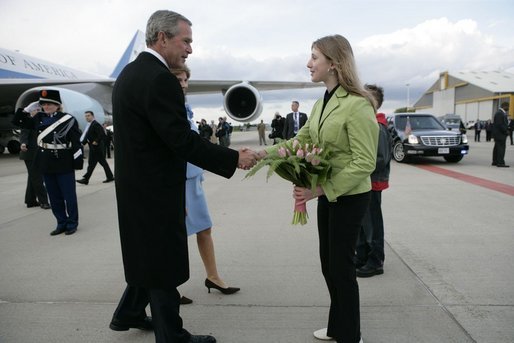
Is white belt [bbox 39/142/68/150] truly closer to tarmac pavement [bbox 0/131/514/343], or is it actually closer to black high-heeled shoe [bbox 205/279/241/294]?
tarmac pavement [bbox 0/131/514/343]

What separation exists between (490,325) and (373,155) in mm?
1515

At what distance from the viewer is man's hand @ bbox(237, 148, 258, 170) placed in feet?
7.23

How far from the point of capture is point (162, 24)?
2014 mm

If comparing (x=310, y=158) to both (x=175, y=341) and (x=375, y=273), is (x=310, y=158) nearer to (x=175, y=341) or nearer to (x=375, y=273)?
(x=175, y=341)

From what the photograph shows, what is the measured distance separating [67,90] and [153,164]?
1191 centimetres

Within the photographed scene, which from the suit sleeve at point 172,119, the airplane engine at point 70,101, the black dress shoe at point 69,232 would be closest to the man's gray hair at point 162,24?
the suit sleeve at point 172,119

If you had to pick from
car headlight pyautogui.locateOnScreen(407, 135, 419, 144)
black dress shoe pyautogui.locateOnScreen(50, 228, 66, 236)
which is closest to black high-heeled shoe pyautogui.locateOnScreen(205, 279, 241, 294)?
black dress shoe pyautogui.locateOnScreen(50, 228, 66, 236)

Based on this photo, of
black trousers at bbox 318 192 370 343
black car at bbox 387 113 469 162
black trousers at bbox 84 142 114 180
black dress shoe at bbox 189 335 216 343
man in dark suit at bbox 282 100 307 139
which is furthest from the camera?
black car at bbox 387 113 469 162

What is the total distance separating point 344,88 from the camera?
2.07 meters

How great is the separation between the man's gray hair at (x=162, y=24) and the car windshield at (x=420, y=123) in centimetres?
1126

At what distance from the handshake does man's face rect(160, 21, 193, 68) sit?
A: 0.65 m

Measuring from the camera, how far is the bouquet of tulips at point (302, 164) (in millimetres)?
2002

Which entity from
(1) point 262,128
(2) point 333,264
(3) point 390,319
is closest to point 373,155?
(2) point 333,264

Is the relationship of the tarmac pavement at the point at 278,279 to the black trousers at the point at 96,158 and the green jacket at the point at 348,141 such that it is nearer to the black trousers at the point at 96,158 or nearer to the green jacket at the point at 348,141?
the green jacket at the point at 348,141
